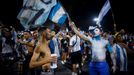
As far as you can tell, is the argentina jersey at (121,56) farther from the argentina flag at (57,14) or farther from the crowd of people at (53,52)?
the argentina flag at (57,14)

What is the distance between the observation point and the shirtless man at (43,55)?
20.9ft

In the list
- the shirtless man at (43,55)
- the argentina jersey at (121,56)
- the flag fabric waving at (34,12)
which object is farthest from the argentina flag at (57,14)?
the shirtless man at (43,55)

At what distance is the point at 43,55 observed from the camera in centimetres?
675

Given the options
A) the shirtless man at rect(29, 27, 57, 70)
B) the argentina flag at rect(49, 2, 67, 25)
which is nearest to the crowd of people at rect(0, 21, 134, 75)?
the shirtless man at rect(29, 27, 57, 70)

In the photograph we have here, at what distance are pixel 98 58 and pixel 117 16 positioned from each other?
151 ft

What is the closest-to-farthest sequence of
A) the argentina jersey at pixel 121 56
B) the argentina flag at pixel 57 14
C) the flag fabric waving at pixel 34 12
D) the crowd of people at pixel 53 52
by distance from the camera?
the crowd of people at pixel 53 52 < the flag fabric waving at pixel 34 12 < the argentina flag at pixel 57 14 < the argentina jersey at pixel 121 56

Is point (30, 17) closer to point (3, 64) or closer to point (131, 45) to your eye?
point (3, 64)

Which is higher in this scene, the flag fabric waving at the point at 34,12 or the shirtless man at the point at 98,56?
the flag fabric waving at the point at 34,12

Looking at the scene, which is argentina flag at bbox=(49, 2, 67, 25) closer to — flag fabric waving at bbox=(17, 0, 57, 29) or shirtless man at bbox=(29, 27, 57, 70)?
flag fabric waving at bbox=(17, 0, 57, 29)

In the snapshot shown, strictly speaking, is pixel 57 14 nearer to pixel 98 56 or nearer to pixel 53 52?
pixel 98 56

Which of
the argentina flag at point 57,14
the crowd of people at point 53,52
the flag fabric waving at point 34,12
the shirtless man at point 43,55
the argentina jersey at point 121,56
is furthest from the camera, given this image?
the argentina jersey at point 121,56

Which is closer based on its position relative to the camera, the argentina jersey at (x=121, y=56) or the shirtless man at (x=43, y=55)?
the shirtless man at (x=43, y=55)

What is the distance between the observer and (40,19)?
8.40 meters

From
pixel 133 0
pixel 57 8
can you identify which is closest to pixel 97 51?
pixel 57 8
